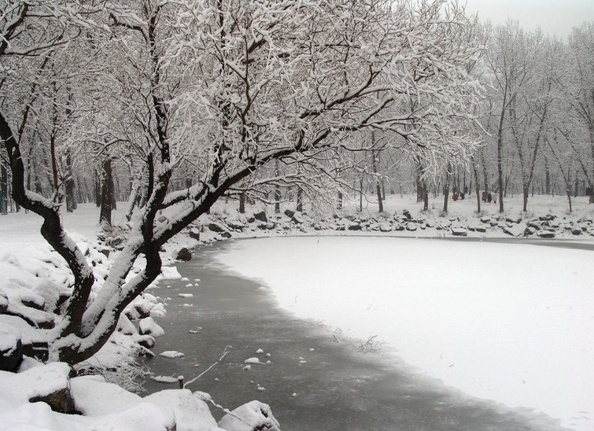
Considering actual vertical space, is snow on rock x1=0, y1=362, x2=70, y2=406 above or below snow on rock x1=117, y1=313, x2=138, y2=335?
above

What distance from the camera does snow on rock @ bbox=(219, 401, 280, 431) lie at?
606cm

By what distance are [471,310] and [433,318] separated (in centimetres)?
142

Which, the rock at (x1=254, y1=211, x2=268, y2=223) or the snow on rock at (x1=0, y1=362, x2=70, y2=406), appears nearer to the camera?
the snow on rock at (x1=0, y1=362, x2=70, y2=406)

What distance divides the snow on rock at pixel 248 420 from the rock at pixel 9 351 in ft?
8.30

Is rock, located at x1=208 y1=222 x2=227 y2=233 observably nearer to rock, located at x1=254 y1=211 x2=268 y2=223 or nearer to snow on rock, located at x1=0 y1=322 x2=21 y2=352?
rock, located at x1=254 y1=211 x2=268 y2=223

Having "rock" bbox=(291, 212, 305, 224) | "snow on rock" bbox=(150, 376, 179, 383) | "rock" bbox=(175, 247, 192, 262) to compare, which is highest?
"rock" bbox=(291, 212, 305, 224)

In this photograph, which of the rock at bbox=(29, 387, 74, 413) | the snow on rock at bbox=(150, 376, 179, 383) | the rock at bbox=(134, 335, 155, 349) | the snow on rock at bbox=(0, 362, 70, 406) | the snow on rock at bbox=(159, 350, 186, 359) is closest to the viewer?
the snow on rock at bbox=(0, 362, 70, 406)

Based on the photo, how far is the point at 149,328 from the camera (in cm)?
1134

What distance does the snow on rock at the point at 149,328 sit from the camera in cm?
1128

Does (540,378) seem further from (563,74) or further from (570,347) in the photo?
(563,74)

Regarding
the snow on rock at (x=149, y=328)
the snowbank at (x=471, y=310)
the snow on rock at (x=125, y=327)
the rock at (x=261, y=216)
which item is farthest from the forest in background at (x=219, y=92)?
the rock at (x=261, y=216)

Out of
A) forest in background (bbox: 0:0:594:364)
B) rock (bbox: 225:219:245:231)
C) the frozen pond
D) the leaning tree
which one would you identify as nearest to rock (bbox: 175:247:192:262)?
the frozen pond

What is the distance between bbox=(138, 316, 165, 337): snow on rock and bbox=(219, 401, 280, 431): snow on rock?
5525 mm

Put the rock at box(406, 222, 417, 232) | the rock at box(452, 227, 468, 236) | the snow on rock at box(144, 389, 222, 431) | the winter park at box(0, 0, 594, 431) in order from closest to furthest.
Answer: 1. the snow on rock at box(144, 389, 222, 431)
2. the winter park at box(0, 0, 594, 431)
3. the rock at box(452, 227, 468, 236)
4. the rock at box(406, 222, 417, 232)
